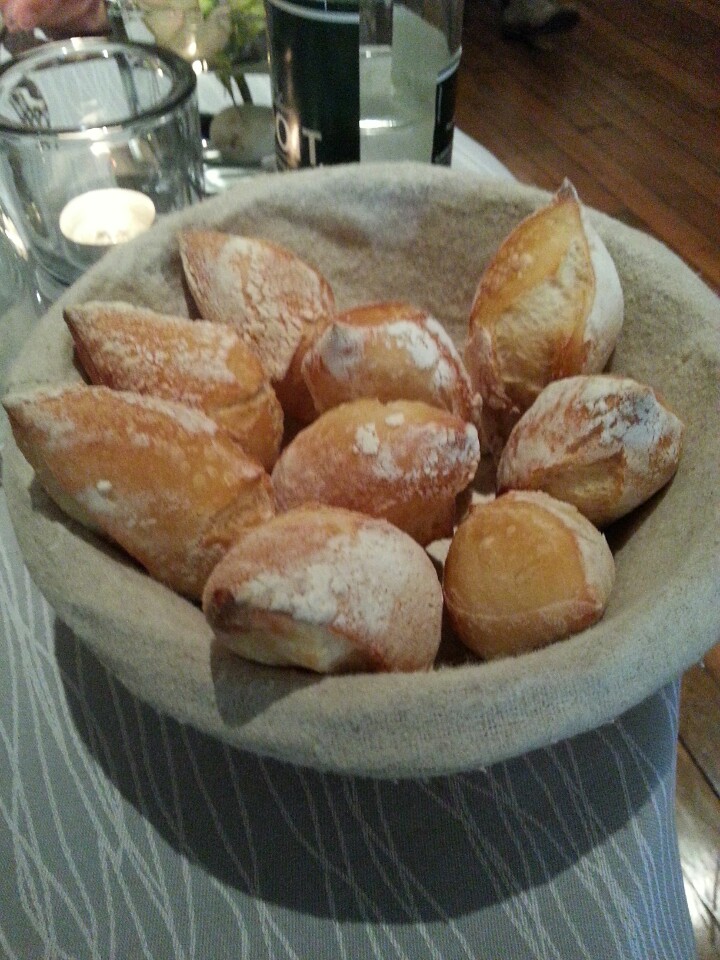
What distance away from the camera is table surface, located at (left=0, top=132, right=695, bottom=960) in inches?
12.3

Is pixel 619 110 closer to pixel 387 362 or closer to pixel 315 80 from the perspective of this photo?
pixel 315 80

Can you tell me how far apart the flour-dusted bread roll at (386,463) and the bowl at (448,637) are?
0.22 ft

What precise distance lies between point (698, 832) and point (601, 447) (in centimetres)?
44

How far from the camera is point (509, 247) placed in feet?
1.34

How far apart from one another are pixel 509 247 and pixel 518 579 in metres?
0.19

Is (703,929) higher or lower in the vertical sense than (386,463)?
lower

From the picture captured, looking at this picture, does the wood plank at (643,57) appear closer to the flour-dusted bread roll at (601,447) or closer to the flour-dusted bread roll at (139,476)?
the flour-dusted bread roll at (601,447)

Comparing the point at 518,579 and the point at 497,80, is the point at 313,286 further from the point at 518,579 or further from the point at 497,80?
the point at 497,80

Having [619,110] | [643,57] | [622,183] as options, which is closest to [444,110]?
[622,183]

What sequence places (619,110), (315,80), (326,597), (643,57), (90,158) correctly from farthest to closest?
(643,57) → (619,110) → (90,158) → (315,80) → (326,597)

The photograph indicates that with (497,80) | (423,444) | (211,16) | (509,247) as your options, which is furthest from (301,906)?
(497,80)

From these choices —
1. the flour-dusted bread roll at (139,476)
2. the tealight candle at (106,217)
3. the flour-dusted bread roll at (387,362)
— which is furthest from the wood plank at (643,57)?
the flour-dusted bread roll at (139,476)

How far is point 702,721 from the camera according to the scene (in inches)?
27.0

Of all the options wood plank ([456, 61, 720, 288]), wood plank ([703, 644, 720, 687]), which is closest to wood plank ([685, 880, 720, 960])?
wood plank ([703, 644, 720, 687])
